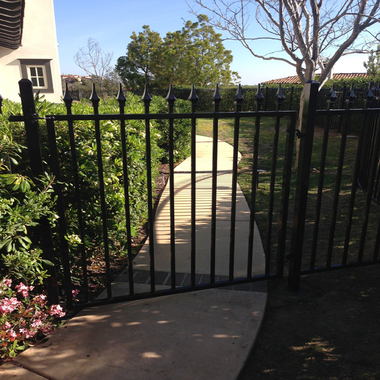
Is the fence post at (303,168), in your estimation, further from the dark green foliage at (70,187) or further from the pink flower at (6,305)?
the pink flower at (6,305)

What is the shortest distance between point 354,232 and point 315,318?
2229 mm

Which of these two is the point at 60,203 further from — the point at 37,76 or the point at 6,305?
the point at 37,76

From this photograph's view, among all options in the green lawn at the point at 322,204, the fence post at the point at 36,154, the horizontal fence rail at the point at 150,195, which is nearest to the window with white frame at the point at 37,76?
the green lawn at the point at 322,204

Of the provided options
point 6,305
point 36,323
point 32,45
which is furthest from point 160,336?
point 32,45

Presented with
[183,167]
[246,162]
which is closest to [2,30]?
[183,167]

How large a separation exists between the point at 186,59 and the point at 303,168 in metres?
33.9

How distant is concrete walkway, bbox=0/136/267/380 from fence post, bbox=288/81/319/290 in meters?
0.39

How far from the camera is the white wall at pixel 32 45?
1379 cm

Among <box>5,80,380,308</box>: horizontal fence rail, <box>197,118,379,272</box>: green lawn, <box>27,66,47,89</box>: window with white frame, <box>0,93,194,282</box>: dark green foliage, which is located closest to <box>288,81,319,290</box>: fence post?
<box>5,80,380,308</box>: horizontal fence rail

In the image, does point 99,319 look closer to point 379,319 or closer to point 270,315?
point 270,315

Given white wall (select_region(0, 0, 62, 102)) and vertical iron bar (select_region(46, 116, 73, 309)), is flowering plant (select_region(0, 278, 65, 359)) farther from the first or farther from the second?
white wall (select_region(0, 0, 62, 102))

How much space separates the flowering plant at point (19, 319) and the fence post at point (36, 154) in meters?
0.20

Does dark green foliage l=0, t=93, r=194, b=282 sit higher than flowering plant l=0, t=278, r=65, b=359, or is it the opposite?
dark green foliage l=0, t=93, r=194, b=282

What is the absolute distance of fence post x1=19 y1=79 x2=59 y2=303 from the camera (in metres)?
2.24
